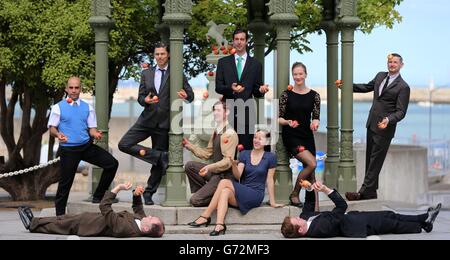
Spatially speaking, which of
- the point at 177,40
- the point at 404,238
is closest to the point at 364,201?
the point at 404,238

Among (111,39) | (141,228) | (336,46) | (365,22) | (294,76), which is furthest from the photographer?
(365,22)

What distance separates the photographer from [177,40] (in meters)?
14.4

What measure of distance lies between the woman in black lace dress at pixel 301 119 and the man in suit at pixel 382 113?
952 millimetres

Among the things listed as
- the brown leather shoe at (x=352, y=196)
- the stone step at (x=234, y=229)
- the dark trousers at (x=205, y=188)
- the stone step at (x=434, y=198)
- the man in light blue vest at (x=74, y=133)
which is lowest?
the stone step at (x=434, y=198)

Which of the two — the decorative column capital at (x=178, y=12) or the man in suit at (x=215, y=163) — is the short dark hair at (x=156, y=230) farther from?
the decorative column capital at (x=178, y=12)

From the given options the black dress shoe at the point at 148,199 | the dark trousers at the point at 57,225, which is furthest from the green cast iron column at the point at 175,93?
the dark trousers at the point at 57,225

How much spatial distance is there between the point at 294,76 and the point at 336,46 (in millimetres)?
2117

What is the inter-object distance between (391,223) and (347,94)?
2.49 metres

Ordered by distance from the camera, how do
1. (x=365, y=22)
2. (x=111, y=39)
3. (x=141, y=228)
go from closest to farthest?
(x=141, y=228), (x=111, y=39), (x=365, y=22)

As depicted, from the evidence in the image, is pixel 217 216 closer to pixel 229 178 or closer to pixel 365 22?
pixel 229 178

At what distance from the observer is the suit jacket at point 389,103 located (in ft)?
49.2

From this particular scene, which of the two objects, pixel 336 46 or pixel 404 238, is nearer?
pixel 404 238

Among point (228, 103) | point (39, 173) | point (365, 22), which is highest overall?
point (365, 22)

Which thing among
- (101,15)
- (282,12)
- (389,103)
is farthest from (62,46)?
(389,103)
